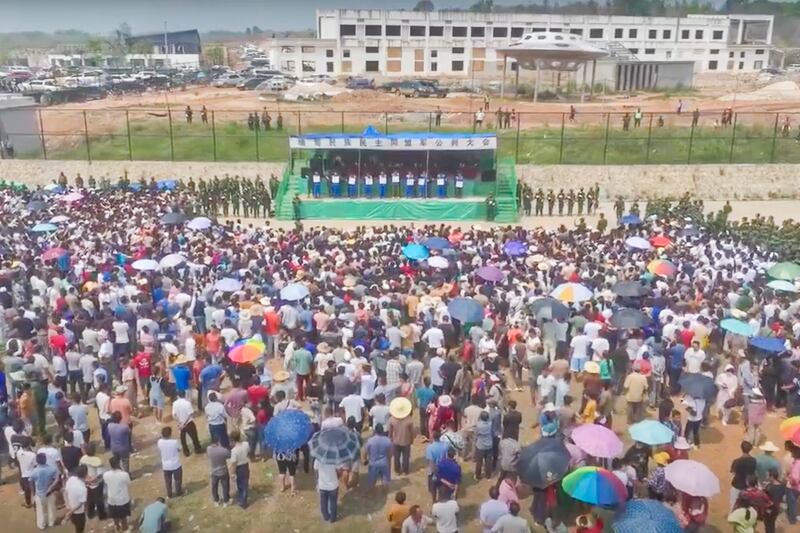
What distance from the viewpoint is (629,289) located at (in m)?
14.3

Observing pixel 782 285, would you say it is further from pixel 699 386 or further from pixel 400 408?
pixel 400 408

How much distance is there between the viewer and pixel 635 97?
2213 inches

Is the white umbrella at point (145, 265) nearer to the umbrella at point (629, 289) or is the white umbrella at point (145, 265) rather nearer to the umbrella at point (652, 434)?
the umbrella at point (629, 289)

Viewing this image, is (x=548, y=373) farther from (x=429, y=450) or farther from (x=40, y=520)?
(x=40, y=520)

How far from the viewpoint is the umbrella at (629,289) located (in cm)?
1420

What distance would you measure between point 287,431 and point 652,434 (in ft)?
14.5

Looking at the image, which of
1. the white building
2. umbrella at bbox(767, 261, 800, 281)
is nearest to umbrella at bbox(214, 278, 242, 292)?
→ umbrella at bbox(767, 261, 800, 281)

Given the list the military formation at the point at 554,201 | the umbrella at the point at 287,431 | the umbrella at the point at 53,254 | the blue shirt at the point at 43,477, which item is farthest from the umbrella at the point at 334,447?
the military formation at the point at 554,201

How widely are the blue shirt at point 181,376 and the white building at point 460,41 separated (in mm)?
69089

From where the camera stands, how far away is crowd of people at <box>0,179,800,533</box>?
29.8ft

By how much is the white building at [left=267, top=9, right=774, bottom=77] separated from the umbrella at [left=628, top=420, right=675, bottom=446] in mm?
69542

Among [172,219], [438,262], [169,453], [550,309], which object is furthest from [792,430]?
[172,219]

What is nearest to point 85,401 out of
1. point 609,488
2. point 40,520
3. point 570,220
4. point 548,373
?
point 40,520

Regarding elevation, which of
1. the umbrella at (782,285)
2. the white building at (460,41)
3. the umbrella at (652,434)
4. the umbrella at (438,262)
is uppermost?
the white building at (460,41)
